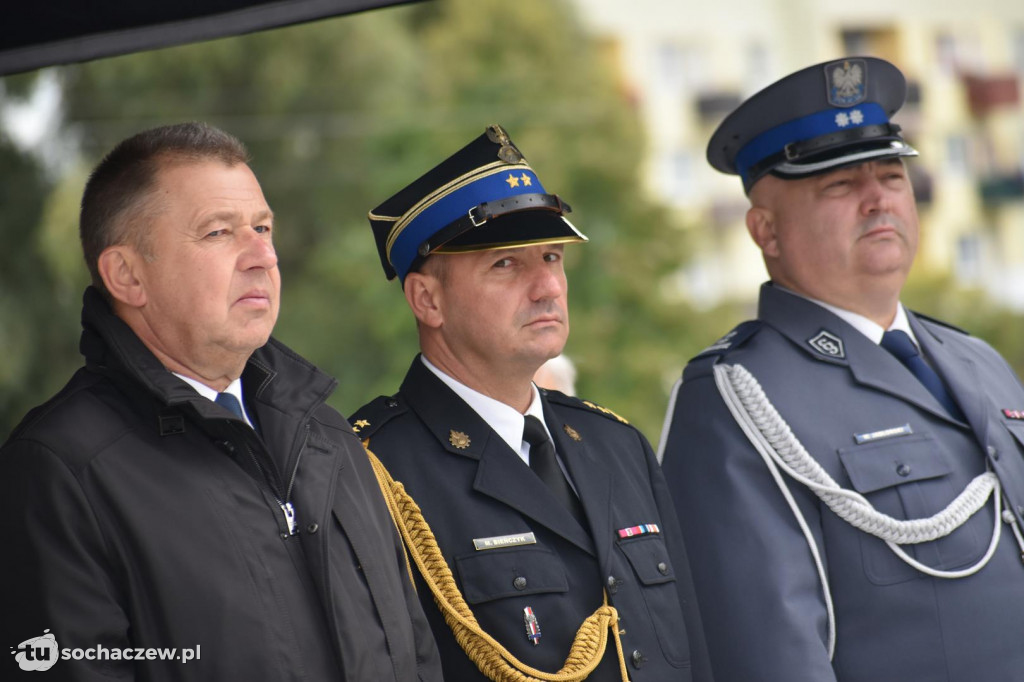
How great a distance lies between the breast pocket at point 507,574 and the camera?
10.2 ft

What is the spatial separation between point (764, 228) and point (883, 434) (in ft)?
2.45

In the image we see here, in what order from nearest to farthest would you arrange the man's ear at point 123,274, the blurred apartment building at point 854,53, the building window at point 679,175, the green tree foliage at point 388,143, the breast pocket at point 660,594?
the man's ear at point 123,274 < the breast pocket at point 660,594 < the green tree foliage at point 388,143 < the blurred apartment building at point 854,53 < the building window at point 679,175

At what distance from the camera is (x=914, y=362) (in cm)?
387

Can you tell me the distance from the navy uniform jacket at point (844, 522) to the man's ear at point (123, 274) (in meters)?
1.61

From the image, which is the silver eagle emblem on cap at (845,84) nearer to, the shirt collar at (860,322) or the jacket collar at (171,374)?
the shirt collar at (860,322)

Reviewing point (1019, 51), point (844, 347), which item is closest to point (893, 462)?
point (844, 347)

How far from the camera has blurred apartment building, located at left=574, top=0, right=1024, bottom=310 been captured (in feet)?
123

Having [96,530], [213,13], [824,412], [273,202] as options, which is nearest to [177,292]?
[96,530]

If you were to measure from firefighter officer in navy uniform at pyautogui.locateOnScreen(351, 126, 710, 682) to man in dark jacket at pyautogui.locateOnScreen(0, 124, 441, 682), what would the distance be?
25 cm

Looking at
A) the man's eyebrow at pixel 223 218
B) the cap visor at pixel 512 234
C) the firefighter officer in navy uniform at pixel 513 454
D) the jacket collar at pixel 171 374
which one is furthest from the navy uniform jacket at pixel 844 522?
the man's eyebrow at pixel 223 218

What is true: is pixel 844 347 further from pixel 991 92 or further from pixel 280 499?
pixel 991 92

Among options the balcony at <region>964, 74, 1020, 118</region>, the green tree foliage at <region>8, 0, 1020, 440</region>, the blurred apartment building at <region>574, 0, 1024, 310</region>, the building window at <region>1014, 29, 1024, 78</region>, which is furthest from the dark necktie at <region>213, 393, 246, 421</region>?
the building window at <region>1014, 29, 1024, 78</region>

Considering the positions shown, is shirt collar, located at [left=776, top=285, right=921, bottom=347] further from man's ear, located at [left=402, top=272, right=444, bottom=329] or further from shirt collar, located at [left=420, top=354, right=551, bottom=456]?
man's ear, located at [left=402, top=272, right=444, bottom=329]

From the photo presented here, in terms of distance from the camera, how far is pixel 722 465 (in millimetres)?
3619
